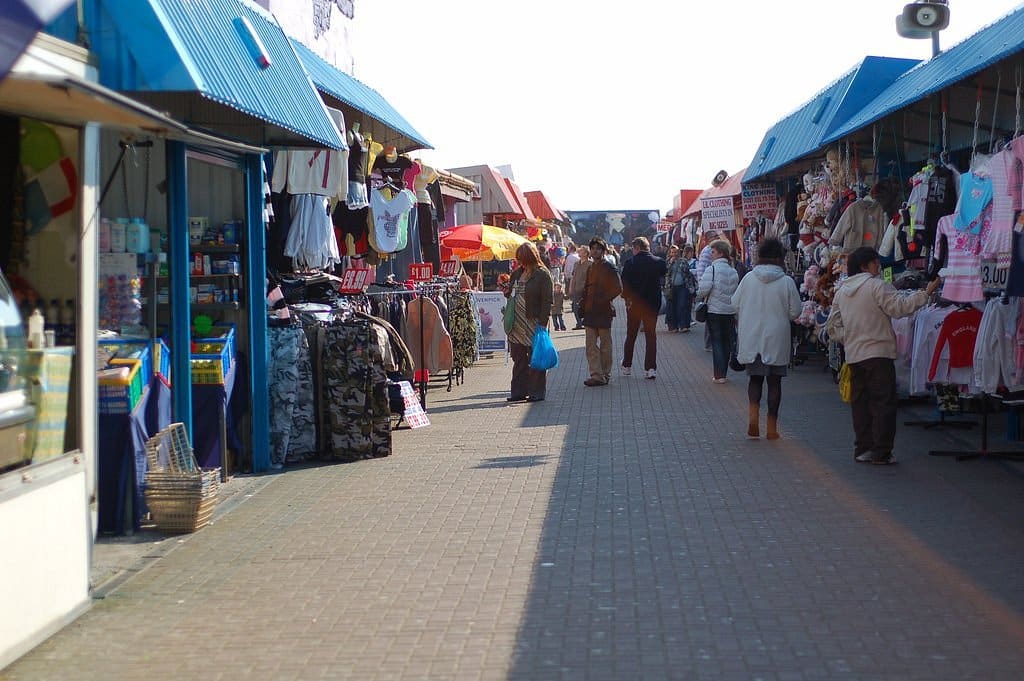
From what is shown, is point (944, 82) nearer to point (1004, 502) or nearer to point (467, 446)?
point (1004, 502)

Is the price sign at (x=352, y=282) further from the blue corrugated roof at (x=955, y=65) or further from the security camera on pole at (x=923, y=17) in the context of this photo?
the security camera on pole at (x=923, y=17)

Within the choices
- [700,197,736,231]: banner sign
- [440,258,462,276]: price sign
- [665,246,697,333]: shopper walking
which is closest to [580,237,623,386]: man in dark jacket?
[440,258,462,276]: price sign

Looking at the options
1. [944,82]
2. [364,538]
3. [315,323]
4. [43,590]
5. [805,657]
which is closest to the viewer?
[805,657]

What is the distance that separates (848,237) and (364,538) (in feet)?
27.9

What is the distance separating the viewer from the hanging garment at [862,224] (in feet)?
48.0

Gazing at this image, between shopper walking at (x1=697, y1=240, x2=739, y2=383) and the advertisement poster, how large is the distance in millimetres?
3722

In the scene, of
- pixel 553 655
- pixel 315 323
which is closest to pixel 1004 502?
pixel 553 655

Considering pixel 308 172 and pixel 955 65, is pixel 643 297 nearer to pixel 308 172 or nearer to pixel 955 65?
pixel 308 172

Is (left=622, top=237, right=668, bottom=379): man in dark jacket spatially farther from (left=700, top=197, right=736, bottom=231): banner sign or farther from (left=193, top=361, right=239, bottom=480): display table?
(left=193, top=361, right=239, bottom=480): display table

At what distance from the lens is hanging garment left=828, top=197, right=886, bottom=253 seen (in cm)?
1463

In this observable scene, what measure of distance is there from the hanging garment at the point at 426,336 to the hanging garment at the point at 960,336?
641cm

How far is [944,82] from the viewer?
991 cm

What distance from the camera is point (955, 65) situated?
33.9ft

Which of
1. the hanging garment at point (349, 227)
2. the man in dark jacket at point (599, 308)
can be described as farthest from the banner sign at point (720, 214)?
the hanging garment at point (349, 227)
